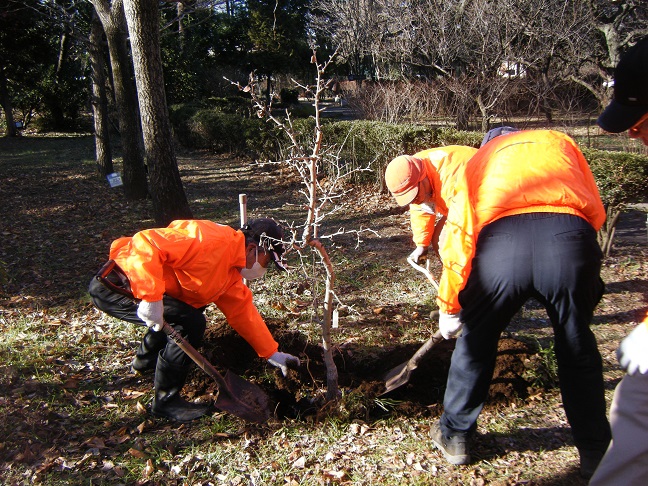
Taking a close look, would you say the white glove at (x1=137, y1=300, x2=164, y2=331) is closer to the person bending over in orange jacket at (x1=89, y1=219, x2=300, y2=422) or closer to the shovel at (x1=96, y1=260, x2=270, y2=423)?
the person bending over in orange jacket at (x1=89, y1=219, x2=300, y2=422)

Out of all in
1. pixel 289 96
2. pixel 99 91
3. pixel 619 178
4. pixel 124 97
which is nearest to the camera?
pixel 619 178

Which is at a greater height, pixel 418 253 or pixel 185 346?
pixel 418 253

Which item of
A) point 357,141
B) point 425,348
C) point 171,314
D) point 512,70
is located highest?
point 512,70

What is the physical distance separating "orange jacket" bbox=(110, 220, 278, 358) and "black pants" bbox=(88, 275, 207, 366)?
70mm

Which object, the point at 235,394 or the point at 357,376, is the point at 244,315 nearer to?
the point at 235,394

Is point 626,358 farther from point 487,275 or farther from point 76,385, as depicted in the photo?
point 76,385

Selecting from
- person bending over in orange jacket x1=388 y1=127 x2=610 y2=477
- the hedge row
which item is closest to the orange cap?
the hedge row

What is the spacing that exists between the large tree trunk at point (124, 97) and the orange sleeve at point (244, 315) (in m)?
6.32

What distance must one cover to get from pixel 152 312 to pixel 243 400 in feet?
2.79

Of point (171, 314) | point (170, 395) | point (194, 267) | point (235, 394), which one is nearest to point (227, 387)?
point (235, 394)

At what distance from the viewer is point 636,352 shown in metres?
1.75

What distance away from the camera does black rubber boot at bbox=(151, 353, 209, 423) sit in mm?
3131

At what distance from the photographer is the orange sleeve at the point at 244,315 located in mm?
3221

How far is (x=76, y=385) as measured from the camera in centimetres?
353
